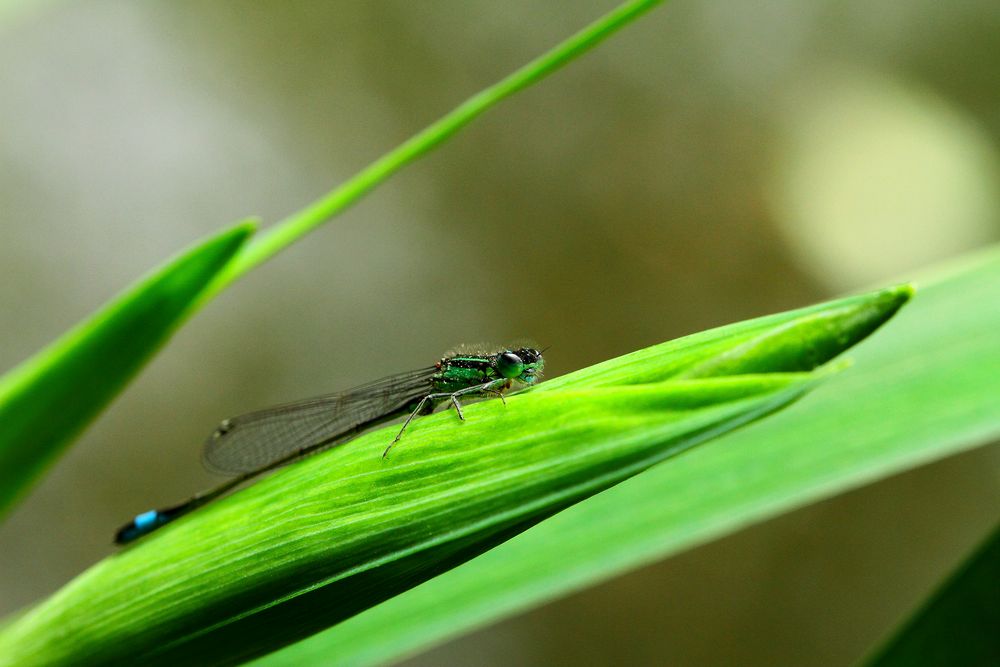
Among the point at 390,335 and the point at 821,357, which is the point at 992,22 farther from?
the point at 821,357

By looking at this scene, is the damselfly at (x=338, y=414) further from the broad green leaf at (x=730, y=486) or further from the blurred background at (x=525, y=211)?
the blurred background at (x=525, y=211)

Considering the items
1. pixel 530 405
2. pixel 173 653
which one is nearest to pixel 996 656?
pixel 530 405

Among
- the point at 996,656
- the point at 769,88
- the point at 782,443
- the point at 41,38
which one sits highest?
the point at 41,38

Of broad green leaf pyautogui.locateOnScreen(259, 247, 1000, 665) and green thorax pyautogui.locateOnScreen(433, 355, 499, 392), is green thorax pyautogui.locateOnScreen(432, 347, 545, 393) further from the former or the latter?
broad green leaf pyautogui.locateOnScreen(259, 247, 1000, 665)

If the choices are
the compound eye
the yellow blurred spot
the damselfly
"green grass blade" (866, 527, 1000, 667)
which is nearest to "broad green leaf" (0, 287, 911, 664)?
"green grass blade" (866, 527, 1000, 667)

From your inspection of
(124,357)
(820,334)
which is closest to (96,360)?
(124,357)

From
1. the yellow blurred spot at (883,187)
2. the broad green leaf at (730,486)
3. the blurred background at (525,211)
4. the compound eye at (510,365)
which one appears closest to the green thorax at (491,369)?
the compound eye at (510,365)
